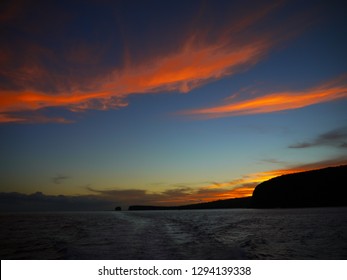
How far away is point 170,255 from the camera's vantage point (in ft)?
74.1

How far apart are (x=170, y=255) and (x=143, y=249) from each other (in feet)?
12.0
